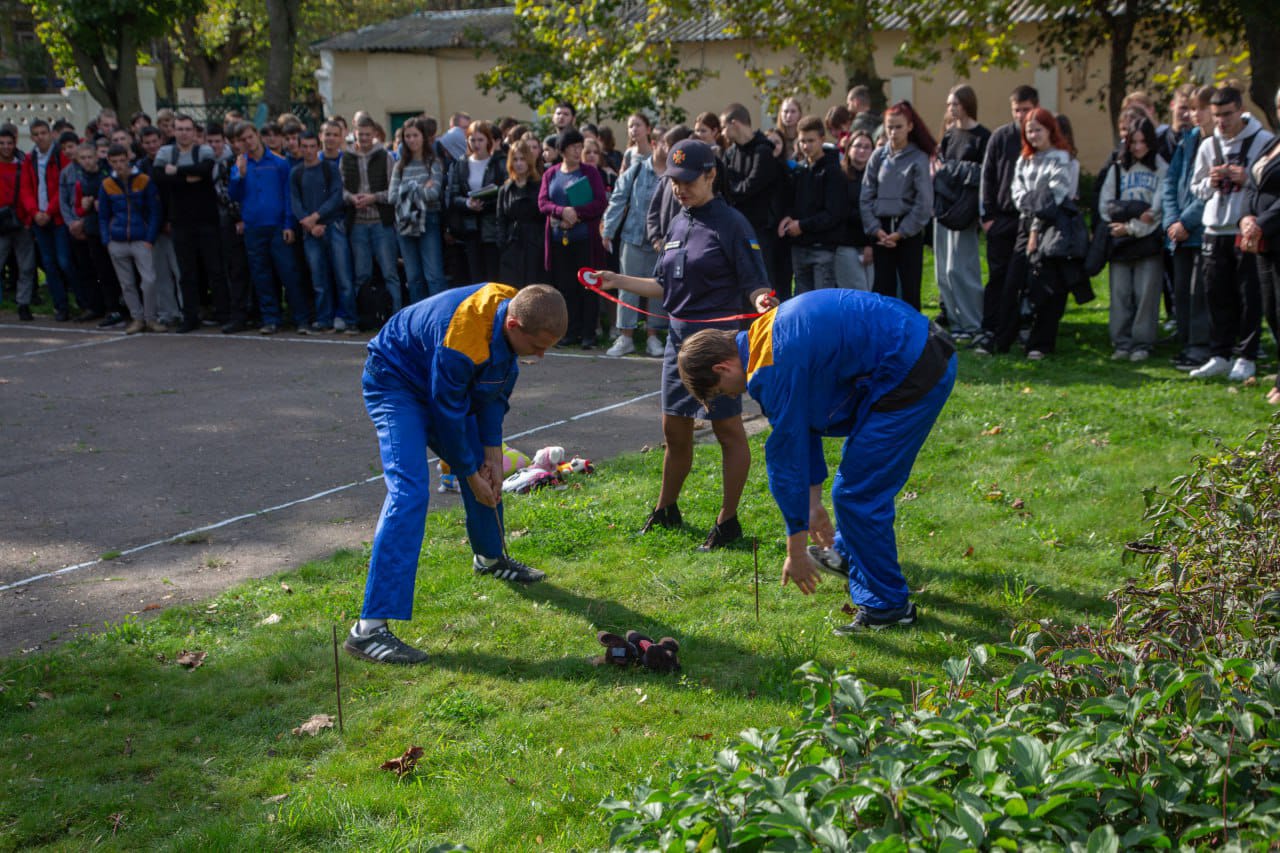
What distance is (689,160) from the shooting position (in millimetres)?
6559

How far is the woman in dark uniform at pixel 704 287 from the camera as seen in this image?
262 inches

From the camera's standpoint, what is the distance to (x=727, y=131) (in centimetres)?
1123

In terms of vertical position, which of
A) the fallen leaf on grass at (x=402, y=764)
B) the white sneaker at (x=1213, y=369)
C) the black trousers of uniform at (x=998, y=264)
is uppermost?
the black trousers of uniform at (x=998, y=264)

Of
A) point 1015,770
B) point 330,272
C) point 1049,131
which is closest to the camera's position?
point 1015,770

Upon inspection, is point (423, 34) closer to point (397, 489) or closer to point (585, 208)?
point (585, 208)

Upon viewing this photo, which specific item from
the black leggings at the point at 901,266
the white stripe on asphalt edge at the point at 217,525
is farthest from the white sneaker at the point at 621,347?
the white stripe on asphalt edge at the point at 217,525

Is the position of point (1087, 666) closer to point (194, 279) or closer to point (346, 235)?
point (346, 235)

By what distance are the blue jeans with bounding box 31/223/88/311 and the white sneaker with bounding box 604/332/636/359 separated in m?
7.67

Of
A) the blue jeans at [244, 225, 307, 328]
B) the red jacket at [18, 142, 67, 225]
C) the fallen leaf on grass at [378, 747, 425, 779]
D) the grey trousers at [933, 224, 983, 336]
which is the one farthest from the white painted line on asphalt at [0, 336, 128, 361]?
the fallen leaf on grass at [378, 747, 425, 779]

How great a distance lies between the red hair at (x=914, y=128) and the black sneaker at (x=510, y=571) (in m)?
6.90

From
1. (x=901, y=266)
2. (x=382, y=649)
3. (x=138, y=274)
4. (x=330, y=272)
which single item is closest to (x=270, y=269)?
(x=330, y=272)

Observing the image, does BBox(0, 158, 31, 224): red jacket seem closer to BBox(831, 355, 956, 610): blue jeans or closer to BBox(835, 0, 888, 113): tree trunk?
BBox(835, 0, 888, 113): tree trunk

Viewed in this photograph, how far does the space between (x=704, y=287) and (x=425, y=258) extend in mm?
7707

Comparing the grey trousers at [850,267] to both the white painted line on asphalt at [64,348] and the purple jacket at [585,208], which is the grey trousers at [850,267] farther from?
the white painted line on asphalt at [64,348]
